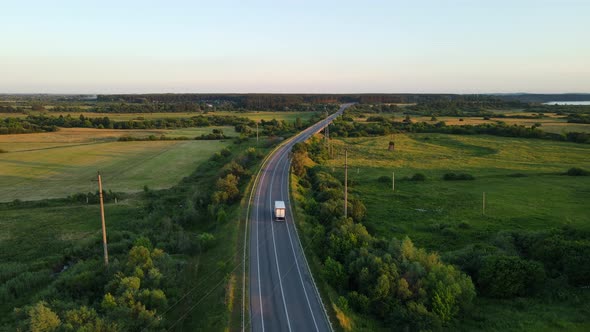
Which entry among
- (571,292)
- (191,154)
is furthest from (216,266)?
(191,154)

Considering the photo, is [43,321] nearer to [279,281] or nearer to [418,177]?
[279,281]

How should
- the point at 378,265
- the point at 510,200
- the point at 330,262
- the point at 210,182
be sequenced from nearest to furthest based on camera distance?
the point at 378,265 < the point at 330,262 < the point at 510,200 < the point at 210,182

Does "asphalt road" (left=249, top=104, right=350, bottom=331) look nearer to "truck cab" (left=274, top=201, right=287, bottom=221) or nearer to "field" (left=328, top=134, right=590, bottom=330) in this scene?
"truck cab" (left=274, top=201, right=287, bottom=221)

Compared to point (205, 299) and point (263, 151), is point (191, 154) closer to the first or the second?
point (263, 151)

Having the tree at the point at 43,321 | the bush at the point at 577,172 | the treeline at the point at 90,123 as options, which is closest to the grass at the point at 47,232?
the tree at the point at 43,321

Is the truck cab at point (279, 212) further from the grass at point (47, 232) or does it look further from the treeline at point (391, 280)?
the grass at point (47, 232)

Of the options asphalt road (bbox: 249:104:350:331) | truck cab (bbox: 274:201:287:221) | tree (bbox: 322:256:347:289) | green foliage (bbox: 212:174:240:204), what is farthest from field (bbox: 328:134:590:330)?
green foliage (bbox: 212:174:240:204)

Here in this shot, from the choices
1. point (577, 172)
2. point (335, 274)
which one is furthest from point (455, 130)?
point (335, 274)
